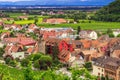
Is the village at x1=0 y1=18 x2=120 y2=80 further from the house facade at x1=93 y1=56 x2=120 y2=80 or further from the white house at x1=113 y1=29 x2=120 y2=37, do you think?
the white house at x1=113 y1=29 x2=120 y2=37

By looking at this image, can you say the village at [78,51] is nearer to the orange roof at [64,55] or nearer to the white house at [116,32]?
the orange roof at [64,55]

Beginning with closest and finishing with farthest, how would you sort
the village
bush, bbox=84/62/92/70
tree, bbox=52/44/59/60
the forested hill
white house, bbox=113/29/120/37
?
the village < bush, bbox=84/62/92/70 < tree, bbox=52/44/59/60 < white house, bbox=113/29/120/37 < the forested hill

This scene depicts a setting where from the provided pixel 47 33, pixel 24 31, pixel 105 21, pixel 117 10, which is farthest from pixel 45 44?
pixel 117 10

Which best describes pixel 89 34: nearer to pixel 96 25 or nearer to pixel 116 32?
pixel 116 32

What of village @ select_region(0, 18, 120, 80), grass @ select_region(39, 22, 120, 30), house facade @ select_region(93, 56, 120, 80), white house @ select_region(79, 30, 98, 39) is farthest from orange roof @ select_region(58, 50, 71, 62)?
grass @ select_region(39, 22, 120, 30)

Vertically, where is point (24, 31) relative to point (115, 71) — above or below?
below

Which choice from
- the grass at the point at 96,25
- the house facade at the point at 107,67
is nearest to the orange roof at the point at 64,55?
the house facade at the point at 107,67

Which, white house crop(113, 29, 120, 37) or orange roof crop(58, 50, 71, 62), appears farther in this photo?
white house crop(113, 29, 120, 37)

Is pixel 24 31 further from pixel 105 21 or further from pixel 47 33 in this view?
pixel 105 21
